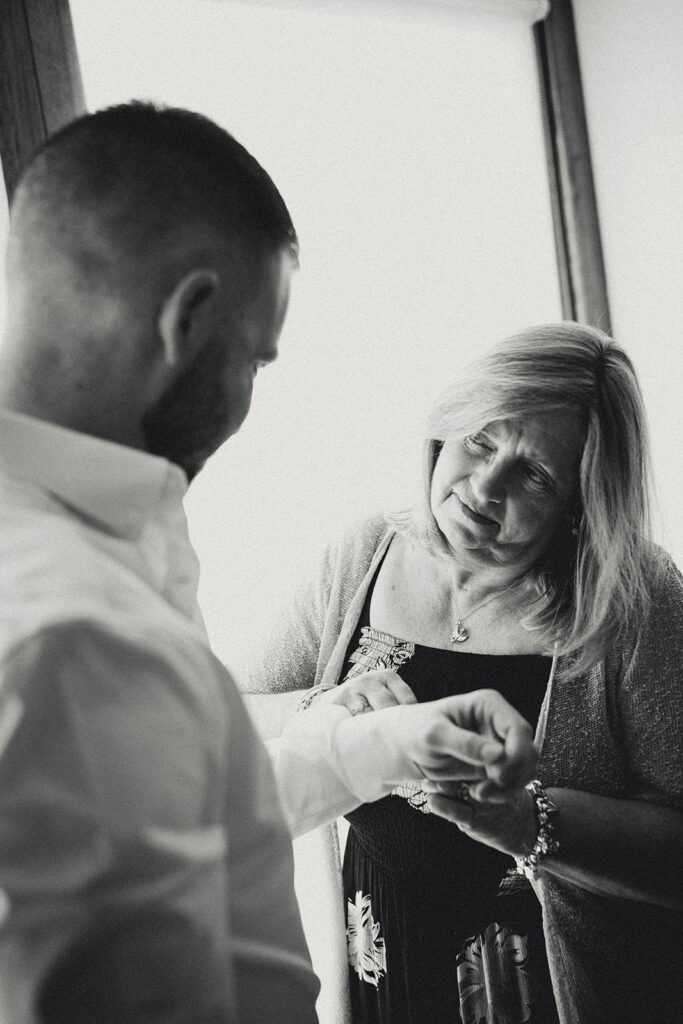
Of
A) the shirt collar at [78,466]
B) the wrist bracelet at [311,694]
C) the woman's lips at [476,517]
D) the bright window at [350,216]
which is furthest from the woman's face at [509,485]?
the shirt collar at [78,466]

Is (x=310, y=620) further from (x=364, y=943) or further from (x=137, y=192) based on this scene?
(x=137, y=192)

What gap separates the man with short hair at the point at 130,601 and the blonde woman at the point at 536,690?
54 cm

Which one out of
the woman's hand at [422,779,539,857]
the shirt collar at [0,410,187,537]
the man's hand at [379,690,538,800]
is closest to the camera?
the shirt collar at [0,410,187,537]

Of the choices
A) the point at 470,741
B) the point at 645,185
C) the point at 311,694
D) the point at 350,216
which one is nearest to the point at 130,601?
the point at 470,741

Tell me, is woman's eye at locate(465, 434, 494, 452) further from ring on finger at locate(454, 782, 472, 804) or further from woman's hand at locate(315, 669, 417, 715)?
ring on finger at locate(454, 782, 472, 804)

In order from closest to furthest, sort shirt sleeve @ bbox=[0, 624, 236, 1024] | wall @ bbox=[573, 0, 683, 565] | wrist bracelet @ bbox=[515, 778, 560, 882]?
shirt sleeve @ bbox=[0, 624, 236, 1024] < wrist bracelet @ bbox=[515, 778, 560, 882] < wall @ bbox=[573, 0, 683, 565]

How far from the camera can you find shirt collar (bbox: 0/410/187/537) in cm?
61

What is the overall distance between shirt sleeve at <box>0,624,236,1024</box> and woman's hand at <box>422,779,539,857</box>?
0.53 metres

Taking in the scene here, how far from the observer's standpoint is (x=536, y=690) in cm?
131

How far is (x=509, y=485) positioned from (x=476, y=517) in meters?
0.07

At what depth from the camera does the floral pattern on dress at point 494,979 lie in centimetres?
124

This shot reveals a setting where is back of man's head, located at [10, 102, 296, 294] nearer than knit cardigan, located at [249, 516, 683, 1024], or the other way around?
back of man's head, located at [10, 102, 296, 294]

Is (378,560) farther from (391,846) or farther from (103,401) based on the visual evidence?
(103,401)

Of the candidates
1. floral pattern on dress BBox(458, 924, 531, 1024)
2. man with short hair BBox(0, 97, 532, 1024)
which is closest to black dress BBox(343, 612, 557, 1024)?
floral pattern on dress BBox(458, 924, 531, 1024)
